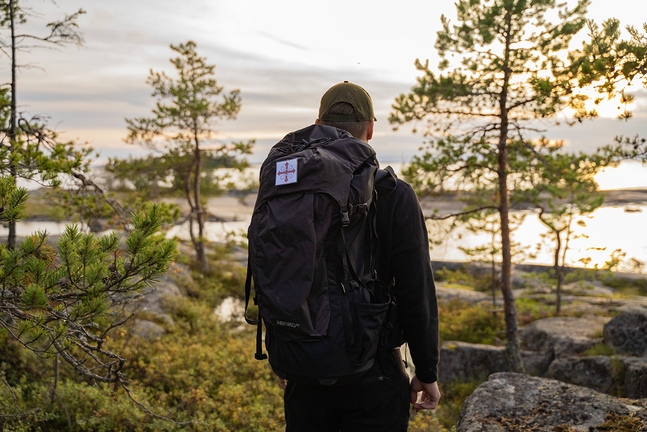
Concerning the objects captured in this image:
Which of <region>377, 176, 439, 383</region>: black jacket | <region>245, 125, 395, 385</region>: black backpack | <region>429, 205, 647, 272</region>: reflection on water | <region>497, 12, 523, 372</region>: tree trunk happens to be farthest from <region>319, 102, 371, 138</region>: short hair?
<region>429, 205, 647, 272</region>: reflection on water

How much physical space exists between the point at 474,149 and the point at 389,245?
768 cm

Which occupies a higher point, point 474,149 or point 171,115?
point 171,115

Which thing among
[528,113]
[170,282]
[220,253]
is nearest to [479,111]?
[528,113]

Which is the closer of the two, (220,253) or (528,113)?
(528,113)

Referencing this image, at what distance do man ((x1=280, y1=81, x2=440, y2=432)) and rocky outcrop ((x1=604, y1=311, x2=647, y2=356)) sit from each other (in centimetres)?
815

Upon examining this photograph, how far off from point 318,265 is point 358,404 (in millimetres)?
722

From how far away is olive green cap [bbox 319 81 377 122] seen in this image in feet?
7.64

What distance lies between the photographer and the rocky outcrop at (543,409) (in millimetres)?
3025

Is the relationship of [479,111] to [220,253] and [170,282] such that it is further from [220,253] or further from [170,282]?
[220,253]

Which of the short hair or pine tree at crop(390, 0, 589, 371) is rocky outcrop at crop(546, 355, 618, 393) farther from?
the short hair

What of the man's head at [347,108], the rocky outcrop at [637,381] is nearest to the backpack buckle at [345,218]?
the man's head at [347,108]

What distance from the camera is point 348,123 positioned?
2.35 meters

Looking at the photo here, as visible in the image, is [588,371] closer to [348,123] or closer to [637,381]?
[637,381]

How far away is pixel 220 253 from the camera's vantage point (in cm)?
2389
